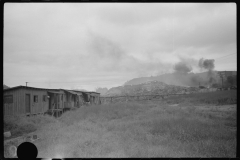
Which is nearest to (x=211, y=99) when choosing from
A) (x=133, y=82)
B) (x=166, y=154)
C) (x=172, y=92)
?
(x=172, y=92)

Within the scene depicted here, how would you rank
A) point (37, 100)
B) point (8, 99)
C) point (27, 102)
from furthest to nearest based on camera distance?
point (37, 100) < point (27, 102) < point (8, 99)

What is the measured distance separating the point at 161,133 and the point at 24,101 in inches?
220

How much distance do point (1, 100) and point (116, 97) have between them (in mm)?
4513

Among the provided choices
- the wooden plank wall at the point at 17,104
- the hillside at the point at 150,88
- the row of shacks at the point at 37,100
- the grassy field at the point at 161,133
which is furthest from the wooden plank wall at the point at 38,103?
the hillside at the point at 150,88

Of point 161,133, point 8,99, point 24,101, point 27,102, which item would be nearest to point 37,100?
point 27,102

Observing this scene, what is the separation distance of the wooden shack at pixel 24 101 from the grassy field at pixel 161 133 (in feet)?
2.98

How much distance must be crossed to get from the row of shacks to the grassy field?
99 centimetres

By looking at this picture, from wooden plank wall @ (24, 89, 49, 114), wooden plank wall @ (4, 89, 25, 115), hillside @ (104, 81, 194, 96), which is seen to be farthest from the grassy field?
wooden plank wall @ (24, 89, 49, 114)

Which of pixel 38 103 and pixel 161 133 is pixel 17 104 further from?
pixel 161 133

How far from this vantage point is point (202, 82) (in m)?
4.85

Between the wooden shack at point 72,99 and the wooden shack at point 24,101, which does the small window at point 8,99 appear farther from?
the wooden shack at point 72,99

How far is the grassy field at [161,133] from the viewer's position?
10.5ft

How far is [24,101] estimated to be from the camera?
19.7 ft

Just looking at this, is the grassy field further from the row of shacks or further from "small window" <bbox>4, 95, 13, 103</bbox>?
"small window" <bbox>4, 95, 13, 103</bbox>
